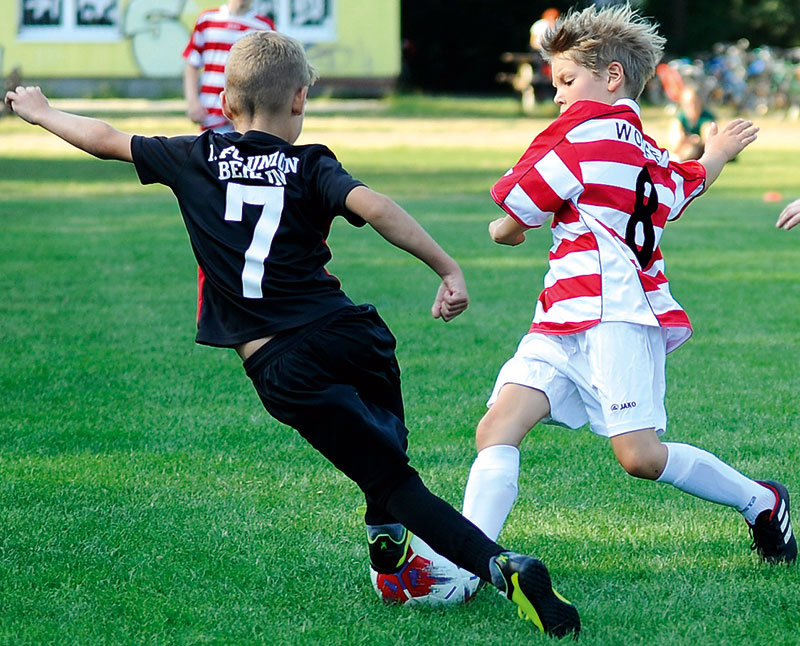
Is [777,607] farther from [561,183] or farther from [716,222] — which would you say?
[716,222]

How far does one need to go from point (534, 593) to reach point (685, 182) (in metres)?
1.33

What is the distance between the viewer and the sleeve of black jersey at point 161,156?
3.28 m

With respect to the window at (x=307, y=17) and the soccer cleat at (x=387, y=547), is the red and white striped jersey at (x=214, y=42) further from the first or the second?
the window at (x=307, y=17)

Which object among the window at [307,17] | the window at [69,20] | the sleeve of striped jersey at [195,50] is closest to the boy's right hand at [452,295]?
the sleeve of striped jersey at [195,50]

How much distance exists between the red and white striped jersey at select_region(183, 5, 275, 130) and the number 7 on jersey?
5.31m

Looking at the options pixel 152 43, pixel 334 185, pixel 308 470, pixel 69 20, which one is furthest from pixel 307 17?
pixel 334 185

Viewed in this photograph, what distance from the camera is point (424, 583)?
3.40m

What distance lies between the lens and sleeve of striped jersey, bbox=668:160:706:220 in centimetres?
365

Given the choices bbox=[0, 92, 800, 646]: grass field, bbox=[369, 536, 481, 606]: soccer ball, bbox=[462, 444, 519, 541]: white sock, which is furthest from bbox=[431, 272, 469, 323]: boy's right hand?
bbox=[0, 92, 800, 646]: grass field

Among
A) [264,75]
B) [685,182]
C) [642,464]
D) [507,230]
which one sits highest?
[264,75]

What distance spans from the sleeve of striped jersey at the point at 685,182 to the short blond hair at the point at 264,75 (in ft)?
3.69

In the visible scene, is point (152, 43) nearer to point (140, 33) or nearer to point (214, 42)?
point (140, 33)

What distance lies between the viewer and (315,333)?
10.3 feet

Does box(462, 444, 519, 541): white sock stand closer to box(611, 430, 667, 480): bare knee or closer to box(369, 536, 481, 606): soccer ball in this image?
box(369, 536, 481, 606): soccer ball
